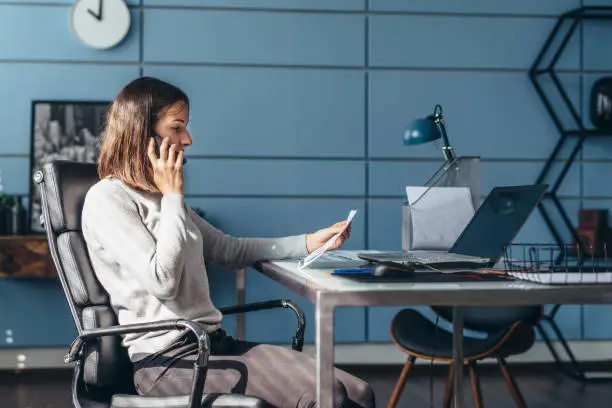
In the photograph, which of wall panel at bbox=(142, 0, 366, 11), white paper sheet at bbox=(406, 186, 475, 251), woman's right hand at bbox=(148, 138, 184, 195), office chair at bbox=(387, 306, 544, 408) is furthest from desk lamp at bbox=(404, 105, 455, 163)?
wall panel at bbox=(142, 0, 366, 11)

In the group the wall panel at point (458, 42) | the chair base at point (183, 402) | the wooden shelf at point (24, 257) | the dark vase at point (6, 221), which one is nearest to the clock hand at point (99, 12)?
the dark vase at point (6, 221)

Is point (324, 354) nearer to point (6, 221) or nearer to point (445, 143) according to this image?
point (445, 143)

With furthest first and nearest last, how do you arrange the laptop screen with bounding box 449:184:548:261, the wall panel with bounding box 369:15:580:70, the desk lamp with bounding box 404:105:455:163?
the wall panel with bounding box 369:15:580:70 < the desk lamp with bounding box 404:105:455:163 < the laptop screen with bounding box 449:184:548:261

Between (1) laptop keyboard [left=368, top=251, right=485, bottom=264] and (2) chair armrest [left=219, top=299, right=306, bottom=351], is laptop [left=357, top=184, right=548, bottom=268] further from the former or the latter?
(2) chair armrest [left=219, top=299, right=306, bottom=351]

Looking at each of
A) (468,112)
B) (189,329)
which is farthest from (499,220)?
(468,112)

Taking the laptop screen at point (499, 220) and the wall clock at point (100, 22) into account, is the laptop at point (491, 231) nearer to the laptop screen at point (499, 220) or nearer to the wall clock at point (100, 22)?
the laptop screen at point (499, 220)

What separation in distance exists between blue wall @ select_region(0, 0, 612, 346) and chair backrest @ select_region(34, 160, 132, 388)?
2.24 m

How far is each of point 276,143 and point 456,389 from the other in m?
2.13

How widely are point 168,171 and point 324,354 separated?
2.18ft

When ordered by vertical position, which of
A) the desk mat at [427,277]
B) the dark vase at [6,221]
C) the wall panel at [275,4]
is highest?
the wall panel at [275,4]

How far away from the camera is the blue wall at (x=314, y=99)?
13.2 feet

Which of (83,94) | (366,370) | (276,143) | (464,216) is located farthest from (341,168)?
(464,216)

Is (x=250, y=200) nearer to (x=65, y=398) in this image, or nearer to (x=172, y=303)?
(x=65, y=398)

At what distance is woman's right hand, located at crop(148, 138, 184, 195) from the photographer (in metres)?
1.73
